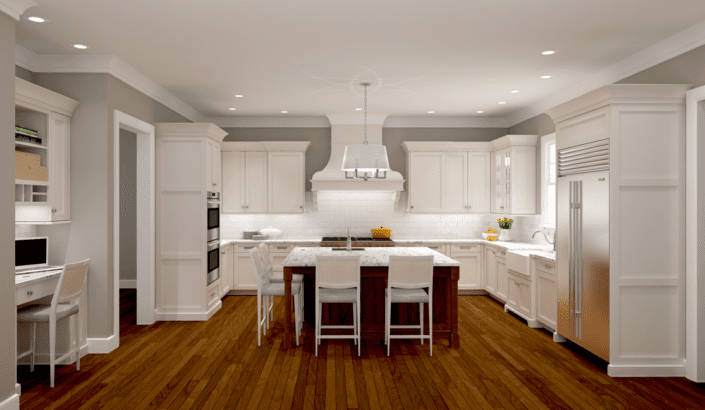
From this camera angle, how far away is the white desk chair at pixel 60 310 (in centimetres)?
358

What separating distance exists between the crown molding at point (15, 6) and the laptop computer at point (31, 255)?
197cm

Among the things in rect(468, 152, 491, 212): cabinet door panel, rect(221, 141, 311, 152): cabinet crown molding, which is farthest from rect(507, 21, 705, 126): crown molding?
rect(221, 141, 311, 152): cabinet crown molding

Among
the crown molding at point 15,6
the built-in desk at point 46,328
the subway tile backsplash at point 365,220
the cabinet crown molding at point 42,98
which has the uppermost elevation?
the crown molding at point 15,6

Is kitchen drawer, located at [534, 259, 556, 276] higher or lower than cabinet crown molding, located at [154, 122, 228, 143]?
lower

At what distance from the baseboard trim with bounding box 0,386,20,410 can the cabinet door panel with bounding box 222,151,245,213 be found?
4440mm

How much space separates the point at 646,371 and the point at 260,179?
5812 mm

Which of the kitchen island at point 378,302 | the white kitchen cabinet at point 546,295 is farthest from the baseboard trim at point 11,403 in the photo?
the white kitchen cabinet at point 546,295

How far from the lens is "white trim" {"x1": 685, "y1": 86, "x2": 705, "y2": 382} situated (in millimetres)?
3668

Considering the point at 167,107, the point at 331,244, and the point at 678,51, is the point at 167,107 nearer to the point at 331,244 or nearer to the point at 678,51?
the point at 331,244

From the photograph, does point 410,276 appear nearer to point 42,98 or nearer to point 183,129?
point 183,129

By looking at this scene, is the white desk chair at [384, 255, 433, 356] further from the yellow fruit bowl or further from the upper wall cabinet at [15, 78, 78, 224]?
the upper wall cabinet at [15, 78, 78, 224]

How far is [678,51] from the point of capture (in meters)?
3.93

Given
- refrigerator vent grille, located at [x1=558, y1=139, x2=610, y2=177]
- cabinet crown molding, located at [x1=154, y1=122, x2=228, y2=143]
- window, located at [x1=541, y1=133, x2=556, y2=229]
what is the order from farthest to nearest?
1. window, located at [x1=541, y1=133, x2=556, y2=229]
2. cabinet crown molding, located at [x1=154, y1=122, x2=228, y2=143]
3. refrigerator vent grille, located at [x1=558, y1=139, x2=610, y2=177]

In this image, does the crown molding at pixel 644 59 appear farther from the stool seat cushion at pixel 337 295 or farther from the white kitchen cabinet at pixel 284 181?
the white kitchen cabinet at pixel 284 181
